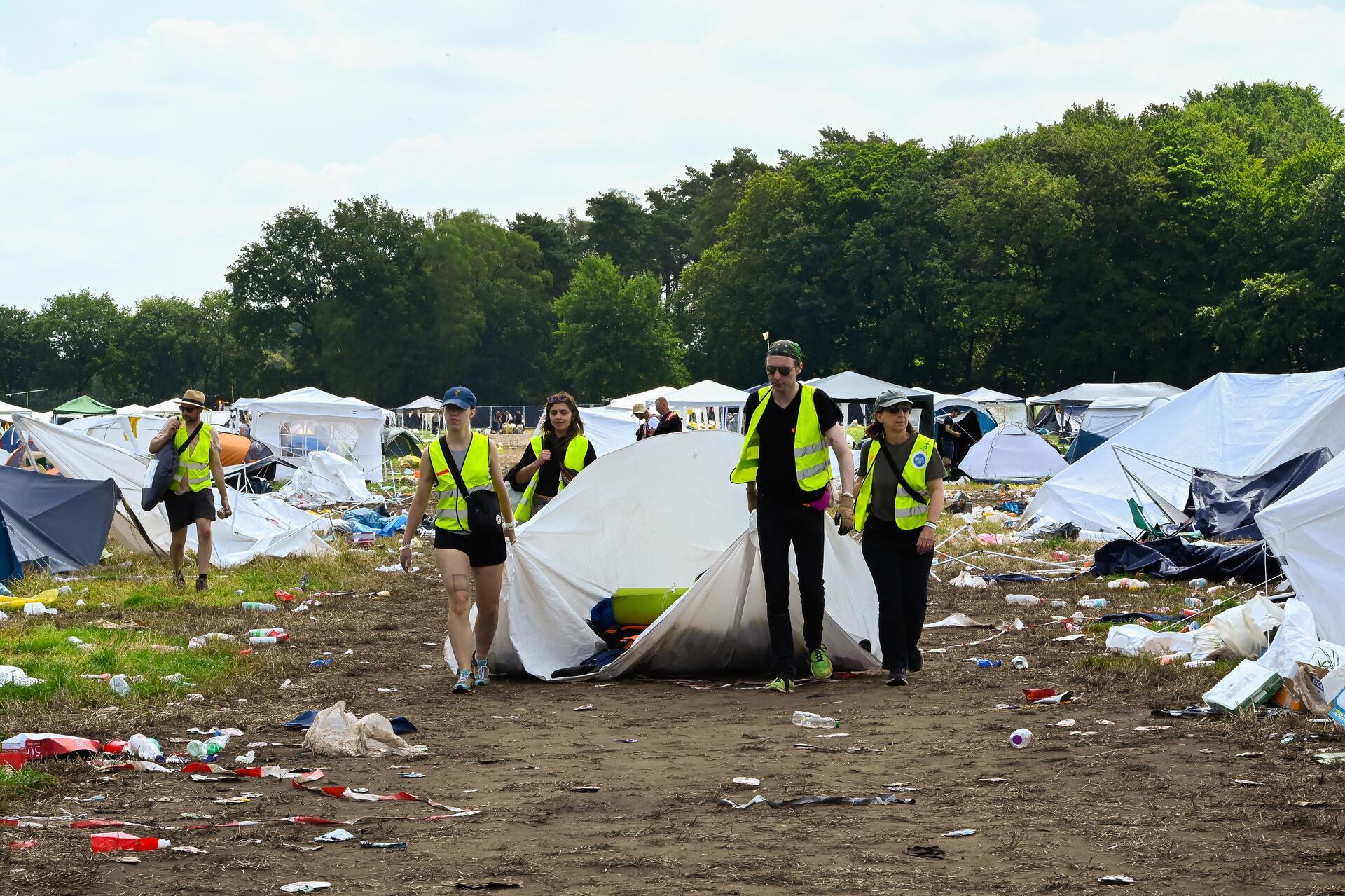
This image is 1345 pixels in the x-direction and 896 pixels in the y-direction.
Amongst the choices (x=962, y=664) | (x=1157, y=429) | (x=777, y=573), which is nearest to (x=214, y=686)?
(x=777, y=573)

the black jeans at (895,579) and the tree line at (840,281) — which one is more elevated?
the tree line at (840,281)

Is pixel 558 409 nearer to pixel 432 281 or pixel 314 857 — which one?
pixel 314 857

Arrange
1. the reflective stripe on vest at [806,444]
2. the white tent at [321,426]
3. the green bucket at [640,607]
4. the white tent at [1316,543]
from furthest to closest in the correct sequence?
1. the white tent at [321,426]
2. the green bucket at [640,607]
3. the reflective stripe on vest at [806,444]
4. the white tent at [1316,543]

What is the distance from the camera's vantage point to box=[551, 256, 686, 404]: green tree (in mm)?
80312

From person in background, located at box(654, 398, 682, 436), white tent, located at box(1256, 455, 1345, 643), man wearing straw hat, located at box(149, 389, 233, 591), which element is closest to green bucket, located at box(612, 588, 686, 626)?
white tent, located at box(1256, 455, 1345, 643)

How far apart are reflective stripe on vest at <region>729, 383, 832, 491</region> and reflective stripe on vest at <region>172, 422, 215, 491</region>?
5.82m

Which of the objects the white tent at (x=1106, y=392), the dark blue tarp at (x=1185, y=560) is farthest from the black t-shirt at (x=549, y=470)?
the white tent at (x=1106, y=392)

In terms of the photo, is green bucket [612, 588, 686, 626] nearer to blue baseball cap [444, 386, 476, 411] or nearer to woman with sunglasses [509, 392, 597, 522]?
woman with sunglasses [509, 392, 597, 522]

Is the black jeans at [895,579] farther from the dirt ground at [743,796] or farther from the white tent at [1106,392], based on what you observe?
the white tent at [1106,392]

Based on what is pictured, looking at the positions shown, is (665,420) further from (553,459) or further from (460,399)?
(460,399)

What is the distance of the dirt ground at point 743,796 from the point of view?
166 inches

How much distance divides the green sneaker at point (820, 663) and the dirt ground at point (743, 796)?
5.9 inches

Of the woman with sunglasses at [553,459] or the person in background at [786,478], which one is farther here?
the woman with sunglasses at [553,459]

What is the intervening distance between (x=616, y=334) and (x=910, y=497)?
7275cm
